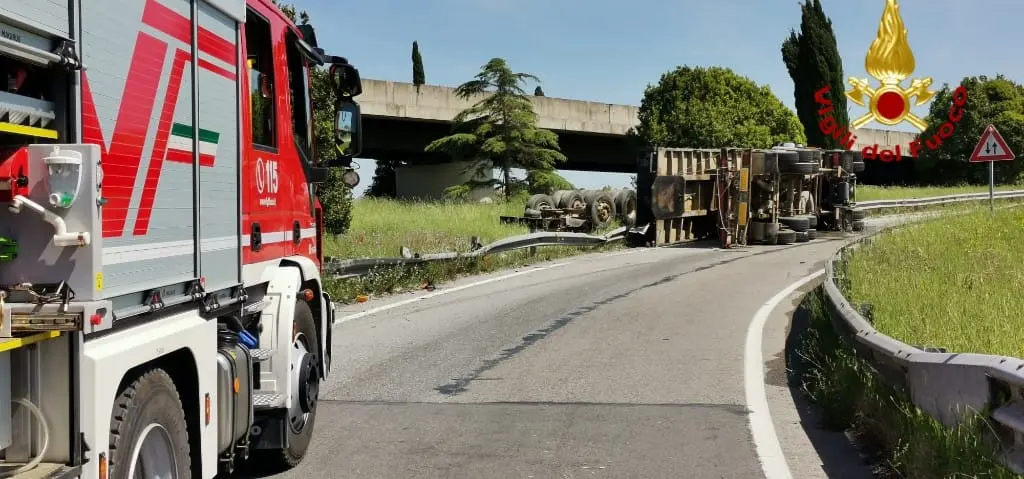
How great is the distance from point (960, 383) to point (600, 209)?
22.9 metres

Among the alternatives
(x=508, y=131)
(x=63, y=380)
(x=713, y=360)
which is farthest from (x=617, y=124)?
(x=63, y=380)

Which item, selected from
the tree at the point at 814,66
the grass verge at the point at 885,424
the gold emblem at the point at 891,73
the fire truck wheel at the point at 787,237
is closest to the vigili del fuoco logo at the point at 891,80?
the gold emblem at the point at 891,73

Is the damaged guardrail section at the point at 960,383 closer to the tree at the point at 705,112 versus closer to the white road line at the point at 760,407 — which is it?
the white road line at the point at 760,407

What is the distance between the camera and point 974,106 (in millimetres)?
58375

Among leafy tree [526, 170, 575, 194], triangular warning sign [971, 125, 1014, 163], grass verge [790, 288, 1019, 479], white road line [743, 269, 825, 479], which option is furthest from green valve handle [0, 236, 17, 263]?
leafy tree [526, 170, 575, 194]

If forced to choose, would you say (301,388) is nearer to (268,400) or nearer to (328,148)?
(268,400)

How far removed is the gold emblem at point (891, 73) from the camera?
31016 mm

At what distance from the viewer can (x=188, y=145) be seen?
4.34m

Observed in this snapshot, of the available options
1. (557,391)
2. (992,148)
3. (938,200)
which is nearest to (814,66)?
(938,200)

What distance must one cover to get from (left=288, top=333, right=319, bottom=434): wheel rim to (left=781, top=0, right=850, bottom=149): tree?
52606 millimetres

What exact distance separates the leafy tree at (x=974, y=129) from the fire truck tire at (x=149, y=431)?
5963cm

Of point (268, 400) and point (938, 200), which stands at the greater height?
point (938, 200)

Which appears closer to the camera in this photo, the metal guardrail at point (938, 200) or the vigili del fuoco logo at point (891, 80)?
the vigili del fuoco logo at point (891, 80)

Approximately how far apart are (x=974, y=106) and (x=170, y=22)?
202ft
